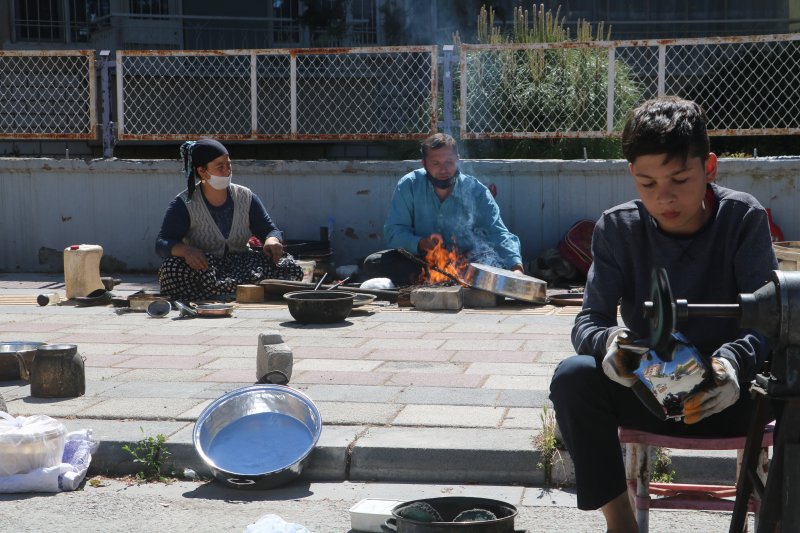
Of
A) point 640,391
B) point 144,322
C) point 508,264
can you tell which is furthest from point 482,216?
point 640,391

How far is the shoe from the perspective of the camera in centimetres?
891

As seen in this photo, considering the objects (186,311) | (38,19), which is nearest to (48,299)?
(186,311)

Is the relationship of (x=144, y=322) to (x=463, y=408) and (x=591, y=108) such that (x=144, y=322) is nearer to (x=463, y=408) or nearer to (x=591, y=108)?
(x=463, y=408)

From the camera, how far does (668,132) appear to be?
2.85 m

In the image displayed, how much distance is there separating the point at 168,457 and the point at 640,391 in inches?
95.7

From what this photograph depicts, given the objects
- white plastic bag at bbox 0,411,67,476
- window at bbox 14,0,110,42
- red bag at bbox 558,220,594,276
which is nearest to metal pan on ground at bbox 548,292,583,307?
red bag at bbox 558,220,594,276

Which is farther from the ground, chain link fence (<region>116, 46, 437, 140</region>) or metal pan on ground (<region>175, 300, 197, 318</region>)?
chain link fence (<region>116, 46, 437, 140</region>)

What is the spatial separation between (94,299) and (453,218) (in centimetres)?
313

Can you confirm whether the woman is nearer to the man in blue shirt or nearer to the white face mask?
the white face mask

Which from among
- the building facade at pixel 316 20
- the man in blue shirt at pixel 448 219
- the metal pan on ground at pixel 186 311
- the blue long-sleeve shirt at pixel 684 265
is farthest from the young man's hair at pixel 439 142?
the building facade at pixel 316 20

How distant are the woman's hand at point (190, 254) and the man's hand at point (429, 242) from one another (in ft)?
6.01

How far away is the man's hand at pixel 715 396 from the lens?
8.29 feet

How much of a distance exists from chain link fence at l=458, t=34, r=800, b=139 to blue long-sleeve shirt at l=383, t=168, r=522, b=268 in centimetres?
158

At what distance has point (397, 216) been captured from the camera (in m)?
9.28
